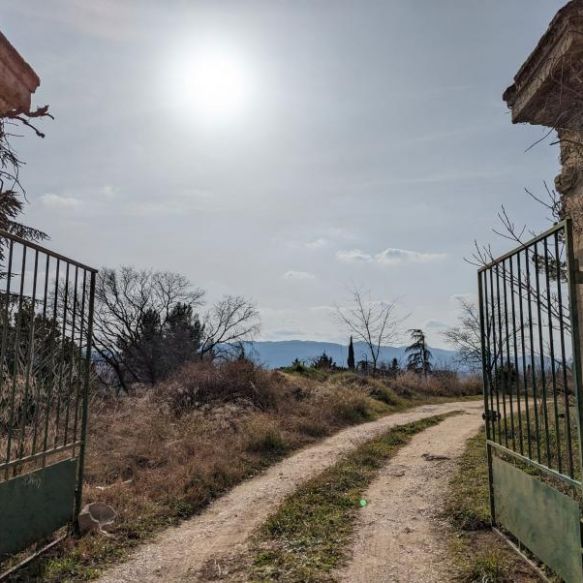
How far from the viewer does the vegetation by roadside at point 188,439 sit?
5879 millimetres

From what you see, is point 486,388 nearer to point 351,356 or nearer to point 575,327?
point 575,327

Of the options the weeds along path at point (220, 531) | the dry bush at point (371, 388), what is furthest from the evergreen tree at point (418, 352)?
the weeds along path at point (220, 531)

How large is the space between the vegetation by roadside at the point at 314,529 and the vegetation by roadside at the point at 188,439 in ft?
4.80

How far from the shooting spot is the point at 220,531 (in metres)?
6.16

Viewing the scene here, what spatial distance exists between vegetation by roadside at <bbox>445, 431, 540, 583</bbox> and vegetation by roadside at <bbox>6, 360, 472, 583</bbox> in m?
3.57

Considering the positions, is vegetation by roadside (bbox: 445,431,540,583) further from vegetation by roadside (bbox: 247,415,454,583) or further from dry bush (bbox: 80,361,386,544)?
dry bush (bbox: 80,361,386,544)

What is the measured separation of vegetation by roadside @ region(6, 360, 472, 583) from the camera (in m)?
5.88

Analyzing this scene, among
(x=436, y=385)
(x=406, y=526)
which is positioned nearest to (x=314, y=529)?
(x=406, y=526)

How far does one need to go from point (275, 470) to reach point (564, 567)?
607 cm

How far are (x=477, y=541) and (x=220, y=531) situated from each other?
→ 120 inches

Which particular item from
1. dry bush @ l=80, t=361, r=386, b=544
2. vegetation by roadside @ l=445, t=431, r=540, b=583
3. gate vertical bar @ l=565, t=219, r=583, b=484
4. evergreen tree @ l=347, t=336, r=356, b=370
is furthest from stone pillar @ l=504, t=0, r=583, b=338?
evergreen tree @ l=347, t=336, r=356, b=370

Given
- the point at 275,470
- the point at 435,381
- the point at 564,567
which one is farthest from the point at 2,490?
the point at 435,381

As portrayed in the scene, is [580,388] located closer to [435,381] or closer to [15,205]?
[15,205]

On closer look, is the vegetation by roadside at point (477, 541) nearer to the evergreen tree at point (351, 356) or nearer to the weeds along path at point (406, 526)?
the weeds along path at point (406, 526)
